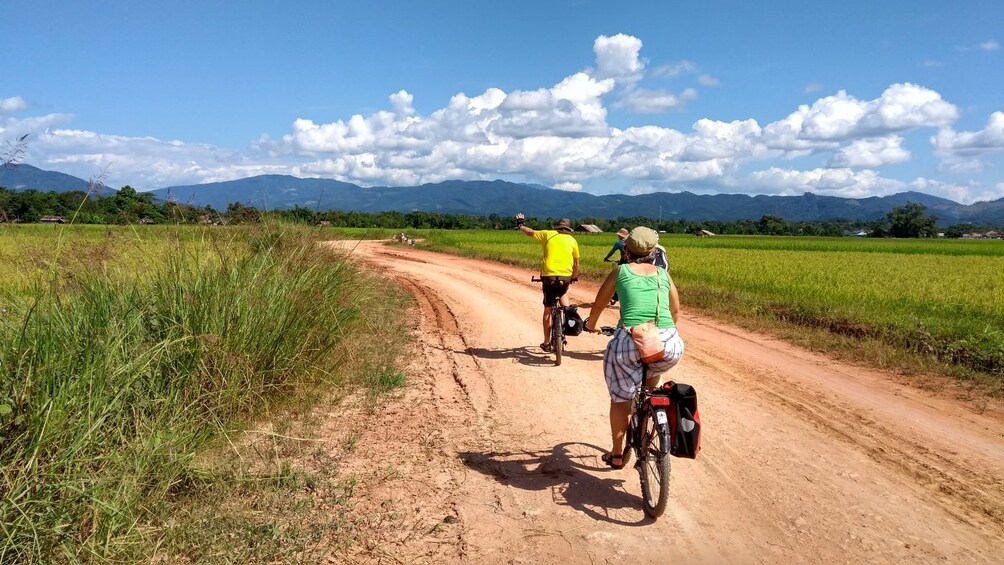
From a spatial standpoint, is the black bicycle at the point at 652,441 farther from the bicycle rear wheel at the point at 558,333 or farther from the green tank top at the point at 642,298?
the bicycle rear wheel at the point at 558,333

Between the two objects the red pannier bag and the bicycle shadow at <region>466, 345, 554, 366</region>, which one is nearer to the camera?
the red pannier bag

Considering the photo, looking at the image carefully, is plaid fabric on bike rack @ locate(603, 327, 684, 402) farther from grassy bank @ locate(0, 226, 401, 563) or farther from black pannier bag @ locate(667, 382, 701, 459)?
grassy bank @ locate(0, 226, 401, 563)

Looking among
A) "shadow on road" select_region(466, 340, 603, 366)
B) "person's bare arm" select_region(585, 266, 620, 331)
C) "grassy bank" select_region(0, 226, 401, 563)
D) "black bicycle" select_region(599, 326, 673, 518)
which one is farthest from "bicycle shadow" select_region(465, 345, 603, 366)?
"black bicycle" select_region(599, 326, 673, 518)

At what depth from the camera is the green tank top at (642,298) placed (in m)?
4.49

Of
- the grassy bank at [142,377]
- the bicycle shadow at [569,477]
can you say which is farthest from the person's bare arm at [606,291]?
the grassy bank at [142,377]

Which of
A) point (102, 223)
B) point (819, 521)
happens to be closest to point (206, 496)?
point (102, 223)

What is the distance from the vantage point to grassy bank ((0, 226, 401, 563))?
11.1ft

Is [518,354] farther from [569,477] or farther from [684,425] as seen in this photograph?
[684,425]

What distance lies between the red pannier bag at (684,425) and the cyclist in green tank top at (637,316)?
27cm

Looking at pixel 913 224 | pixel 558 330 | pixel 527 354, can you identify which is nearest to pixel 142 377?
pixel 558 330

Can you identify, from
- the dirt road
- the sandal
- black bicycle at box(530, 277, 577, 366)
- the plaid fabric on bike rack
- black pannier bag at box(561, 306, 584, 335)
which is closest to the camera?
the dirt road

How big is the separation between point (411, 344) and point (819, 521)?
6.83m

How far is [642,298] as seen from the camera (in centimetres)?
450

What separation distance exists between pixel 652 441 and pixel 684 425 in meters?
0.45
